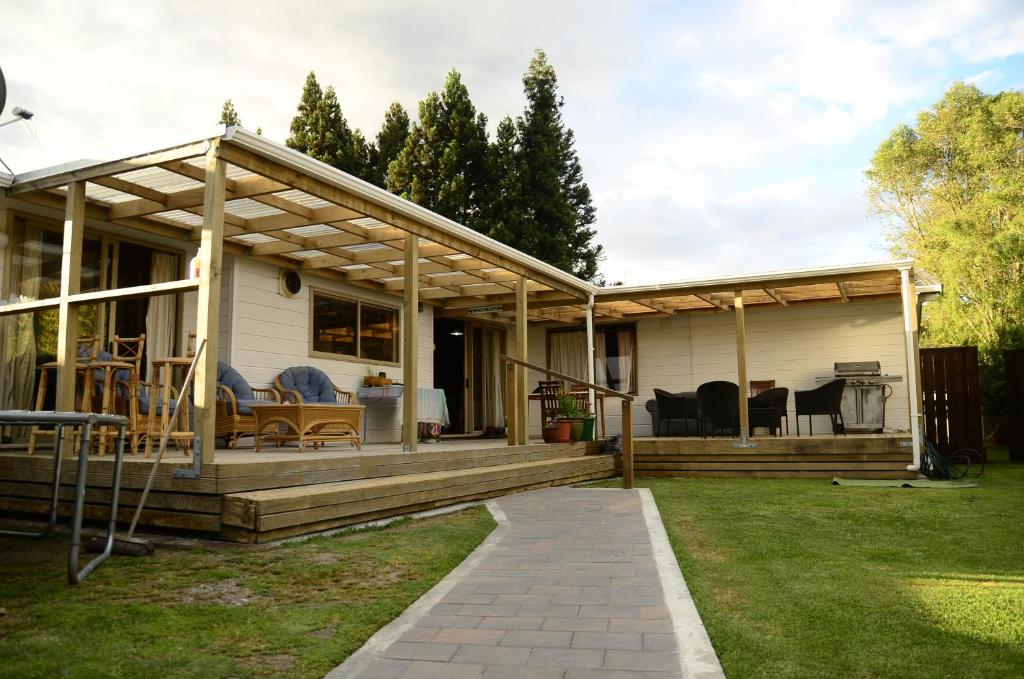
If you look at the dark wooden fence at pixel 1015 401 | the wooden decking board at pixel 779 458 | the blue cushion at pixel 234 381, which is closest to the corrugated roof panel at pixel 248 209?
the blue cushion at pixel 234 381

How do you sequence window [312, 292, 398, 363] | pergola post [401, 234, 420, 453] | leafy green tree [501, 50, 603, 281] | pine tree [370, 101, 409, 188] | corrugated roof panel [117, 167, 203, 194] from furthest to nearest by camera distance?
pine tree [370, 101, 409, 188] → leafy green tree [501, 50, 603, 281] → window [312, 292, 398, 363] → pergola post [401, 234, 420, 453] → corrugated roof panel [117, 167, 203, 194]

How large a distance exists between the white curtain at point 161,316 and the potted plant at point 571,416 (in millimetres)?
4581

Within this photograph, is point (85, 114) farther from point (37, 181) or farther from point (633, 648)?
point (633, 648)

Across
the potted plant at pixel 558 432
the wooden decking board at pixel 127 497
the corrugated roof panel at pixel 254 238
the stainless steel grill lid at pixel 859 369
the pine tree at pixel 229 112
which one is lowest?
the wooden decking board at pixel 127 497

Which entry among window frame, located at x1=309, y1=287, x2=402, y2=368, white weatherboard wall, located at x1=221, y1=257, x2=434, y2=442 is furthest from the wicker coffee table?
window frame, located at x1=309, y1=287, x2=402, y2=368

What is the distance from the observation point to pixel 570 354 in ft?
44.3

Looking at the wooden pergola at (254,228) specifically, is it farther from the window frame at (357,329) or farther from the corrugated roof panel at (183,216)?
the window frame at (357,329)

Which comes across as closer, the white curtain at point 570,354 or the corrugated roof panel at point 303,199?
the corrugated roof panel at point 303,199

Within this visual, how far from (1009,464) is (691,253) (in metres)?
25.0

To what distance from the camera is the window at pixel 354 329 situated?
916cm

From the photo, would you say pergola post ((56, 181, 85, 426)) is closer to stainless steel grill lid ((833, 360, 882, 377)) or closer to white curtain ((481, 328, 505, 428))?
white curtain ((481, 328, 505, 428))

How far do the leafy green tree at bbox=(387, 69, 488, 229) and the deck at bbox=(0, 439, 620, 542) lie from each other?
528 inches

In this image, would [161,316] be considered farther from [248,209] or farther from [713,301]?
[713,301]

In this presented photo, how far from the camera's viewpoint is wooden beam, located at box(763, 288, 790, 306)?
35.0 feet
